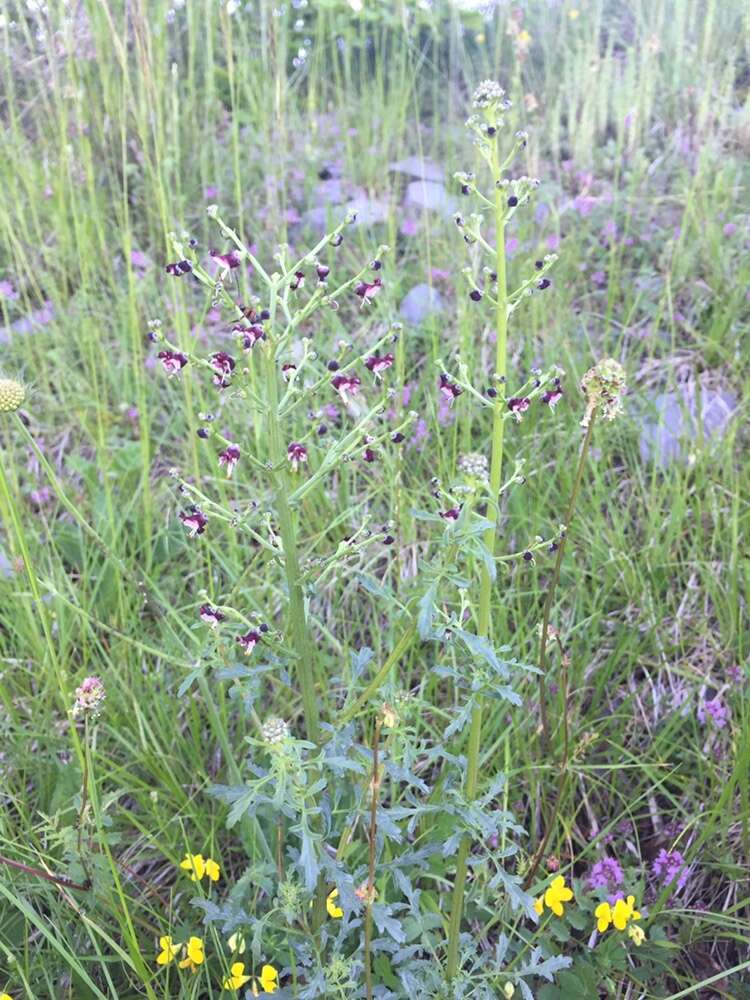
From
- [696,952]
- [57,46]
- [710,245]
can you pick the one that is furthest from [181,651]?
[710,245]

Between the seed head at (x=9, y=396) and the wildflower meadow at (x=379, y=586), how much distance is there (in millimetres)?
16

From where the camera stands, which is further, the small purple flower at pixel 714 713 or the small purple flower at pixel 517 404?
the small purple flower at pixel 714 713

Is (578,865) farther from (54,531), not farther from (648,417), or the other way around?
(54,531)

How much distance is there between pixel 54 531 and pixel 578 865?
5.17 feet

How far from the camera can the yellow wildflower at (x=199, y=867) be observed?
4.89ft

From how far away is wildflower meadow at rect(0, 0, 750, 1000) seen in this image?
129cm

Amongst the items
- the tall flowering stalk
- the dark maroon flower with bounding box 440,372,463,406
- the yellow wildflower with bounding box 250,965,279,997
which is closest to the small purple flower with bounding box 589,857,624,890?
the tall flowering stalk

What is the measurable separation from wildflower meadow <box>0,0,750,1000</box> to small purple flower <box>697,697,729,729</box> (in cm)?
2

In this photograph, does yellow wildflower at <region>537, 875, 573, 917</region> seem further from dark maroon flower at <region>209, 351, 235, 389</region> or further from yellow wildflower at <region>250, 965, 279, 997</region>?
dark maroon flower at <region>209, 351, 235, 389</region>

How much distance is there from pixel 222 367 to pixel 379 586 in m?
0.38

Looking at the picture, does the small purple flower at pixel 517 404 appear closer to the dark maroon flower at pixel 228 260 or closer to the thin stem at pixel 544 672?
the thin stem at pixel 544 672

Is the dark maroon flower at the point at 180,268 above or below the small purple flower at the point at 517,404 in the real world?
above

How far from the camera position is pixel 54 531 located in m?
2.41

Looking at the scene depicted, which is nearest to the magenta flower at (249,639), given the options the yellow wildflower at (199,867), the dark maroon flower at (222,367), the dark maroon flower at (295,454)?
the dark maroon flower at (295,454)
